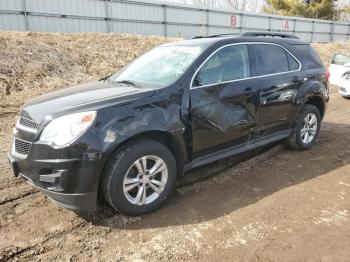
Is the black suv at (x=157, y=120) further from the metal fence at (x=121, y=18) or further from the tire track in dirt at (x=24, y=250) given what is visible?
the metal fence at (x=121, y=18)

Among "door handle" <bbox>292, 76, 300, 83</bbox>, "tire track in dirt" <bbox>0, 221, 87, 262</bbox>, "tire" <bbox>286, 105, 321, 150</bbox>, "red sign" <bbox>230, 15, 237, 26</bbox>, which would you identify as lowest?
"tire track in dirt" <bbox>0, 221, 87, 262</bbox>

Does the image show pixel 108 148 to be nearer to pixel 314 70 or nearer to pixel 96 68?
pixel 314 70

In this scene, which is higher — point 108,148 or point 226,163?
point 108,148

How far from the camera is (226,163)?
5148 mm

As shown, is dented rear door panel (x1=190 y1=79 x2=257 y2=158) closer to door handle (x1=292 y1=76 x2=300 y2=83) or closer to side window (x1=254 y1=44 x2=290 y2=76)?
side window (x1=254 y1=44 x2=290 y2=76)

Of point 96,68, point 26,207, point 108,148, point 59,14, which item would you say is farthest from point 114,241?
point 59,14

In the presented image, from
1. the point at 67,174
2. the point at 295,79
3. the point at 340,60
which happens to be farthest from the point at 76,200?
the point at 340,60

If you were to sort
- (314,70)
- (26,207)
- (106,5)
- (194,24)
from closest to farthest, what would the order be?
(26,207) < (314,70) < (106,5) < (194,24)

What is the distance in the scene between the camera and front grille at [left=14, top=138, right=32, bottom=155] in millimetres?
3426

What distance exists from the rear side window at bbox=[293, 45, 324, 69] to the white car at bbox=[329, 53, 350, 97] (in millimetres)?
5206

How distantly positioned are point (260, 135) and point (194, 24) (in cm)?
1539

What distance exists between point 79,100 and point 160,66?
1.24 m

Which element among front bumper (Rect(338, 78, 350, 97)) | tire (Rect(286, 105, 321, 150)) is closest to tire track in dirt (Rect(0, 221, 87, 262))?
tire (Rect(286, 105, 321, 150))

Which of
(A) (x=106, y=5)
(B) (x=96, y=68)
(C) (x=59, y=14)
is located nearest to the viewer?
(B) (x=96, y=68)
